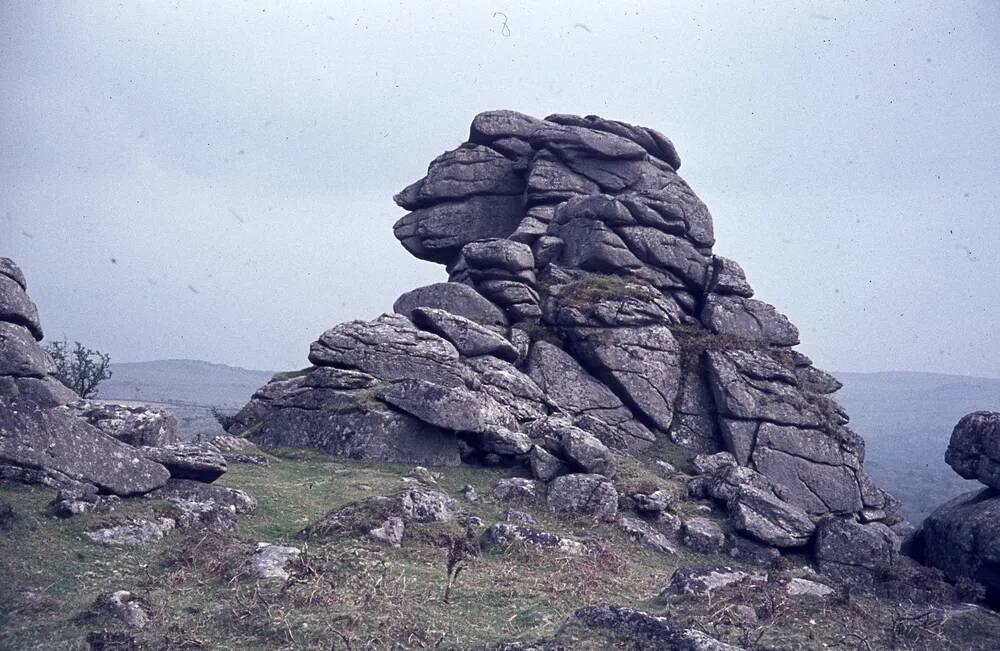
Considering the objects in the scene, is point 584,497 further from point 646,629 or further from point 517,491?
point 646,629

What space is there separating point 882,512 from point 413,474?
69.3 ft

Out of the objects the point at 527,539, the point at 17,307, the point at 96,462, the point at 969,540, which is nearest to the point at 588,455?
the point at 527,539

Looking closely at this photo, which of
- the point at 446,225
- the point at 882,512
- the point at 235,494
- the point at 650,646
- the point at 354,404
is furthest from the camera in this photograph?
the point at 446,225

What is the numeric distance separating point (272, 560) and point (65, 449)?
21.9 ft

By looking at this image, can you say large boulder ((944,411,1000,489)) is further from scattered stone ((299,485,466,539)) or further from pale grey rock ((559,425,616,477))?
scattered stone ((299,485,466,539))

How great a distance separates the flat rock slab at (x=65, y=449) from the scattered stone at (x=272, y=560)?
4613 mm

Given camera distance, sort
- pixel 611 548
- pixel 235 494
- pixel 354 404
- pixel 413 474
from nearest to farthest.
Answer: pixel 235 494
pixel 611 548
pixel 413 474
pixel 354 404

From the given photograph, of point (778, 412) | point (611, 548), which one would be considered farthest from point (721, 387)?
point (611, 548)

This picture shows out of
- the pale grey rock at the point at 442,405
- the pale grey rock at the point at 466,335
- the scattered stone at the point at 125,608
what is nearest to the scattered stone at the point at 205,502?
the scattered stone at the point at 125,608

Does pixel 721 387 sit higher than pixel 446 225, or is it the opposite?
pixel 446 225

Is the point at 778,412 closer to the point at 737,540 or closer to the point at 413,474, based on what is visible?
the point at 737,540

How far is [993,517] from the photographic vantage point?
79.3 feet

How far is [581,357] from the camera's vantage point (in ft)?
123

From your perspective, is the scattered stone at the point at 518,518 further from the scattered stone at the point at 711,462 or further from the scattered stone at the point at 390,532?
the scattered stone at the point at 711,462
